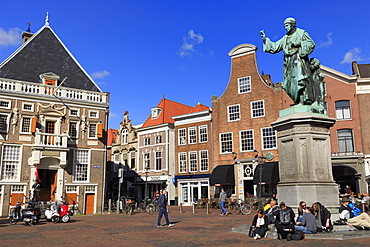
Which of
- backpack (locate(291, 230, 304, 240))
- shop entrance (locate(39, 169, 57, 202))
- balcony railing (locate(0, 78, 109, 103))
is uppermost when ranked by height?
balcony railing (locate(0, 78, 109, 103))

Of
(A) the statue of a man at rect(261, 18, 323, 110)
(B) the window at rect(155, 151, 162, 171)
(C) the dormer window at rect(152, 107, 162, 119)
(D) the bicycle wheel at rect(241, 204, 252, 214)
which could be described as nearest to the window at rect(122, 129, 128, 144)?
(C) the dormer window at rect(152, 107, 162, 119)

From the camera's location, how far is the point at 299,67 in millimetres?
11289

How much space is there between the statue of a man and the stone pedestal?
0.74 meters

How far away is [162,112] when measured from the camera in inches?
1736

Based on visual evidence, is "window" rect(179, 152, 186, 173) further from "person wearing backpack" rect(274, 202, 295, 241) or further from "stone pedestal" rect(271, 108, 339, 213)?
"person wearing backpack" rect(274, 202, 295, 241)

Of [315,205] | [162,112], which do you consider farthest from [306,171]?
[162,112]

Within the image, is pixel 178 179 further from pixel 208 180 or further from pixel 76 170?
pixel 76 170

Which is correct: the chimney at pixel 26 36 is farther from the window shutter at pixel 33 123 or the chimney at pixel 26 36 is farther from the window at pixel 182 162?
the window at pixel 182 162

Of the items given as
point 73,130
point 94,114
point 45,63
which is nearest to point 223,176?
point 94,114

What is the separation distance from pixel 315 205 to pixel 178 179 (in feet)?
100

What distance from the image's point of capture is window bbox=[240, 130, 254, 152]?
3353cm

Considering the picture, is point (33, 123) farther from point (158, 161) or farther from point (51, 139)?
point (158, 161)

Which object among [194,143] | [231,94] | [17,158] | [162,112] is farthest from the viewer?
[162,112]

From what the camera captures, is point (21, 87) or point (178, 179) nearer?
point (21, 87)
